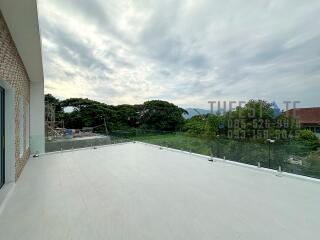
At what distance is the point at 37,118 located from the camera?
689 centimetres

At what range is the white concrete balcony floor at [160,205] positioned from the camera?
6.98ft

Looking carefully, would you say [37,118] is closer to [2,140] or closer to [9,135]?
[9,135]

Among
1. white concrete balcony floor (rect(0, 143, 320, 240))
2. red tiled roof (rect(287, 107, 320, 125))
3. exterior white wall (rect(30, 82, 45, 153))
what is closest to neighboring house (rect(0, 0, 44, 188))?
white concrete balcony floor (rect(0, 143, 320, 240))

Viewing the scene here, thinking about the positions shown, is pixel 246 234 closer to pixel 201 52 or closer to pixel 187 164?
pixel 187 164

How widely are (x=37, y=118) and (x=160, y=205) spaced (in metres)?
6.26

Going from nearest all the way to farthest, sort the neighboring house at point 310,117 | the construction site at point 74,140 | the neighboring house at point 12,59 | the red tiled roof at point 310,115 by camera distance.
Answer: the neighboring house at point 12,59
the construction site at point 74,140
the neighboring house at point 310,117
the red tiled roof at point 310,115

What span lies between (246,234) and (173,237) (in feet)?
2.69

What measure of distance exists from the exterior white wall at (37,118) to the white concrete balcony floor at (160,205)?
225 cm

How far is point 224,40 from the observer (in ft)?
19.0

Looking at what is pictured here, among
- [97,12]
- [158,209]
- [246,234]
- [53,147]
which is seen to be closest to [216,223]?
[246,234]

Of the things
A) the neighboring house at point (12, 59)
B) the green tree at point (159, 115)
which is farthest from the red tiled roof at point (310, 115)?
the neighboring house at point (12, 59)

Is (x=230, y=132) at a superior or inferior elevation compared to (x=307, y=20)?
inferior

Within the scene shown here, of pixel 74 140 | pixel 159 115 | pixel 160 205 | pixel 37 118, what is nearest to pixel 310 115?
pixel 159 115

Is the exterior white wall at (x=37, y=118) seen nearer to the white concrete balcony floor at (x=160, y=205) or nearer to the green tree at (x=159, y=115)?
the white concrete balcony floor at (x=160, y=205)
